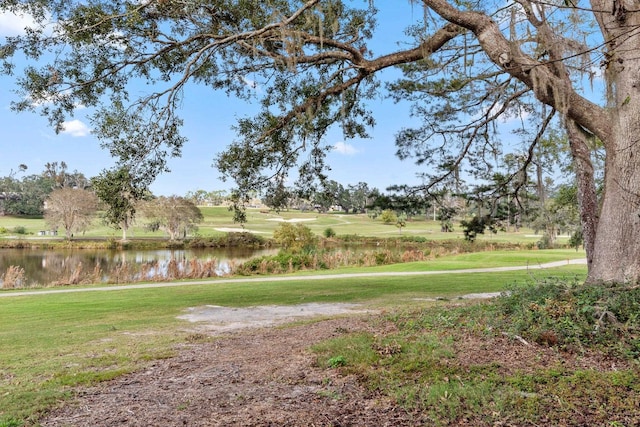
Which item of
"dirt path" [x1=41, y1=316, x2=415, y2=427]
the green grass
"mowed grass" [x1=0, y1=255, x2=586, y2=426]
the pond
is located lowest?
the pond

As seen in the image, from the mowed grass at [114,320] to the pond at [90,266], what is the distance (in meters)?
4.33

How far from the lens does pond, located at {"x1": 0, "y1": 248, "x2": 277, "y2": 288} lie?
17.5 m

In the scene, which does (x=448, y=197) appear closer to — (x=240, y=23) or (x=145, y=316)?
(x=240, y=23)

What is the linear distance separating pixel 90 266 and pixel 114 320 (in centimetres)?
1945

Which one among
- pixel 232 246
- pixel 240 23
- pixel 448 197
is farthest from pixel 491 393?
pixel 232 246

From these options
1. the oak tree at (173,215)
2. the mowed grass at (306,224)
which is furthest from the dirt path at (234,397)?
the mowed grass at (306,224)

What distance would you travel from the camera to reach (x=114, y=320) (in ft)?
28.4

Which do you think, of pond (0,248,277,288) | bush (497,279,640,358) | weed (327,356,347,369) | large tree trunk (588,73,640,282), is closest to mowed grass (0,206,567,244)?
pond (0,248,277,288)

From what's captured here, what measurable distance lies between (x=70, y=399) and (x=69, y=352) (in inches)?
92.8

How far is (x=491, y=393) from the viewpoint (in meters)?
3.32

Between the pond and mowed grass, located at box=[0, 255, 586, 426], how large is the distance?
4.33 meters

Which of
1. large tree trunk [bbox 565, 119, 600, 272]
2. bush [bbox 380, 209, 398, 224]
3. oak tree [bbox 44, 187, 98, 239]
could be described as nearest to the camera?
large tree trunk [bbox 565, 119, 600, 272]

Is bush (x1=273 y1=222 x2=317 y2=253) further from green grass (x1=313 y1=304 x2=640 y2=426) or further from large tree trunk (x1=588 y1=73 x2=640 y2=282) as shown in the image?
green grass (x1=313 y1=304 x2=640 y2=426)

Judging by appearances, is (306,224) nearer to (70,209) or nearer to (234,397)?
(70,209)
